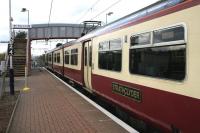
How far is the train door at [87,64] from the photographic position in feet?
50.8

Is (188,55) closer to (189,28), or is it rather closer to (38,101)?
(189,28)

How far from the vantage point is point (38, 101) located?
15.3m

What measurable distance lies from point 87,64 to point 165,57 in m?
9.45

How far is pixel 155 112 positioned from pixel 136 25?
2.27 metres

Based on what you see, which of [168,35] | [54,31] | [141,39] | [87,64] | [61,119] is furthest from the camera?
[54,31]

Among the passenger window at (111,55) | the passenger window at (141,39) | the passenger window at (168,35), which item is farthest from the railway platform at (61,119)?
the passenger window at (168,35)

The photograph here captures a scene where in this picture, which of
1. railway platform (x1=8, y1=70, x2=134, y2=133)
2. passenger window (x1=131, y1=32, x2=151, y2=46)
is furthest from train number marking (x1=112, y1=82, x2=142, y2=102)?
passenger window (x1=131, y1=32, x2=151, y2=46)

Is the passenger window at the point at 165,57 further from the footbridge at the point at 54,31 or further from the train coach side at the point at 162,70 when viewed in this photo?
the footbridge at the point at 54,31

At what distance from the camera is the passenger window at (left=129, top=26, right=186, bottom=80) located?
6.46 m

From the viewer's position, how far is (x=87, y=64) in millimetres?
16344

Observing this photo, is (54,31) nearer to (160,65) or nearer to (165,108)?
(160,65)

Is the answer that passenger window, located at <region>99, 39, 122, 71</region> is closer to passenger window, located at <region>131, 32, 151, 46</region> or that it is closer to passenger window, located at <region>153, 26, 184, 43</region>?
passenger window, located at <region>131, 32, 151, 46</region>

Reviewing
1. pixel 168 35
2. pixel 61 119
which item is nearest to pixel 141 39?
pixel 168 35

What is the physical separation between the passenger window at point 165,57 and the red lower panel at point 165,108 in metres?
0.36
